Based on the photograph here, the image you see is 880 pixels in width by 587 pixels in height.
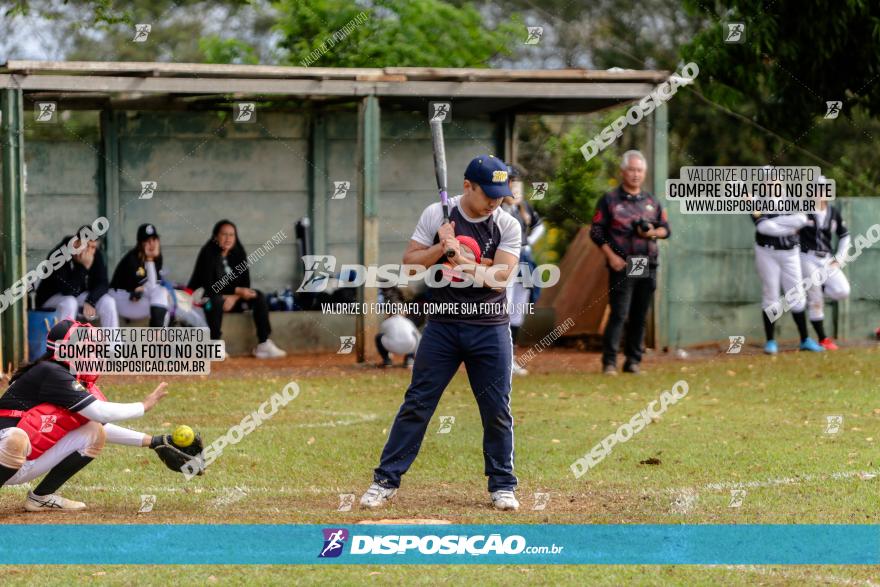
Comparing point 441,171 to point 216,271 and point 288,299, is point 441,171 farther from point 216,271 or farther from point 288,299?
point 288,299

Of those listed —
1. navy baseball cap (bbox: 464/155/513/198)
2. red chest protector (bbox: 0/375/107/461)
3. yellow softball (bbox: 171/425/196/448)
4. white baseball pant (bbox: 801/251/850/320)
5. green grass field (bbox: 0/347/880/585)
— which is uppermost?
navy baseball cap (bbox: 464/155/513/198)

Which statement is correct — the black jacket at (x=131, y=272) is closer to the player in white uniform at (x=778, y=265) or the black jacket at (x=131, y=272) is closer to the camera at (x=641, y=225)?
the camera at (x=641, y=225)

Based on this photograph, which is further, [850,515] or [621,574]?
[850,515]

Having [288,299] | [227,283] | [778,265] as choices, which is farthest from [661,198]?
[227,283]

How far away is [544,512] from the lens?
824 centimetres

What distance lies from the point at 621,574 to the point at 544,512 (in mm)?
1484

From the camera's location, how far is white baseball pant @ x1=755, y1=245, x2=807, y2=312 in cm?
1688

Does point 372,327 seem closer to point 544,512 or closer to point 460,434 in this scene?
point 460,434

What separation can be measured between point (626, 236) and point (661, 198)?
2.48 meters

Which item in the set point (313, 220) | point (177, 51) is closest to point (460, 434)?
point (313, 220)

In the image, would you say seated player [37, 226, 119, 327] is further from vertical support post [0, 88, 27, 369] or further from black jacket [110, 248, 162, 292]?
black jacket [110, 248, 162, 292]

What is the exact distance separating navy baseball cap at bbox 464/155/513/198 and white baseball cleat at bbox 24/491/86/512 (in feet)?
9.78

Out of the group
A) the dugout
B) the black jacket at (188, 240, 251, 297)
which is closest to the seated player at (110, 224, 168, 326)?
the black jacket at (188, 240, 251, 297)

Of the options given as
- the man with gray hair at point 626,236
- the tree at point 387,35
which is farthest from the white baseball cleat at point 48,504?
the tree at point 387,35
